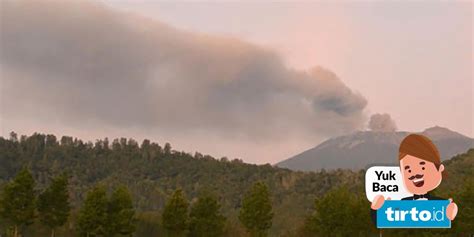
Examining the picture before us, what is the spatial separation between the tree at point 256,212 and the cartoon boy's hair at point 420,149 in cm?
4155

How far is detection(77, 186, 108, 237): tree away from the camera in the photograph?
47.6 m

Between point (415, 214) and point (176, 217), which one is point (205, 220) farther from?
point (415, 214)

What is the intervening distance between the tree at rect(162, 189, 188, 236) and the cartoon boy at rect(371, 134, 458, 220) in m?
40.4

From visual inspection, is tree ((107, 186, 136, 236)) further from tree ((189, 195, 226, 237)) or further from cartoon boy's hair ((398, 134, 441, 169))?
cartoon boy's hair ((398, 134, 441, 169))

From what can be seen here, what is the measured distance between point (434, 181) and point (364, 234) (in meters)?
38.6

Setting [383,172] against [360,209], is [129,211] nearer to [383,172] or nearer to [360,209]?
[360,209]

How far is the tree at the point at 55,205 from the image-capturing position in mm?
51375

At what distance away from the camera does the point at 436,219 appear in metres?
12.7

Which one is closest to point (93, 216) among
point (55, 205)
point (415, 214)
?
point (55, 205)

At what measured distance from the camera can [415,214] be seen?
41.5 ft

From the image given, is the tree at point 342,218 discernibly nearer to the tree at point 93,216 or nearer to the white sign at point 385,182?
the tree at point 93,216

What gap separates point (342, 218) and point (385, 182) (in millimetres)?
37647

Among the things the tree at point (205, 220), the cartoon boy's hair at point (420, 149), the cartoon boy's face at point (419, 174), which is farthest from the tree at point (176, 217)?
the cartoon boy's hair at point (420, 149)

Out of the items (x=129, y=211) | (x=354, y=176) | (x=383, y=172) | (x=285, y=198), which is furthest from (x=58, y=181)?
(x=354, y=176)
